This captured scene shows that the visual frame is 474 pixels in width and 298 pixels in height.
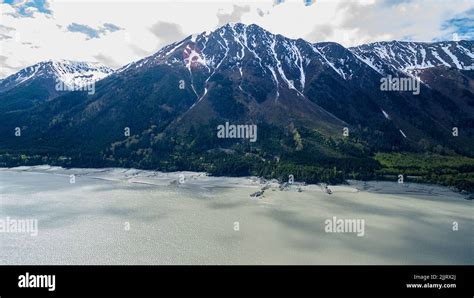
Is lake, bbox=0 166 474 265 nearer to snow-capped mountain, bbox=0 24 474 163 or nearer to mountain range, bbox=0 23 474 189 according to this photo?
mountain range, bbox=0 23 474 189

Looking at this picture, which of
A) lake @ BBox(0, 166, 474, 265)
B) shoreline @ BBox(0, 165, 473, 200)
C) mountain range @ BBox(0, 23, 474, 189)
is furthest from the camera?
mountain range @ BBox(0, 23, 474, 189)

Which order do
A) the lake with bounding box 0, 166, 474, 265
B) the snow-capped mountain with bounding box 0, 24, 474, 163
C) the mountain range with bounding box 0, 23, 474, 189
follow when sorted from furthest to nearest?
the snow-capped mountain with bounding box 0, 24, 474, 163
the mountain range with bounding box 0, 23, 474, 189
the lake with bounding box 0, 166, 474, 265

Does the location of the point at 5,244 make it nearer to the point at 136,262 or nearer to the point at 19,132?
the point at 136,262

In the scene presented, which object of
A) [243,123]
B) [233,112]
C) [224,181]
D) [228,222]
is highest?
[233,112]

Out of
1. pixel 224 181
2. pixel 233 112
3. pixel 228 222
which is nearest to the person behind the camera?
pixel 228 222

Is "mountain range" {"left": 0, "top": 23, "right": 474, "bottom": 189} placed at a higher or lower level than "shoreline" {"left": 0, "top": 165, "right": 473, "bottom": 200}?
higher

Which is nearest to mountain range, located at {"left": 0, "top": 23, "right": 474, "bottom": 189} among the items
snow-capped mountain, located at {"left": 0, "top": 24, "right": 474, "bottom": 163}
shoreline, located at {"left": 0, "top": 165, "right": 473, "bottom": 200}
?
snow-capped mountain, located at {"left": 0, "top": 24, "right": 474, "bottom": 163}

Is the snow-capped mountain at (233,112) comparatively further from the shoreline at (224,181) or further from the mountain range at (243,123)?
the shoreline at (224,181)

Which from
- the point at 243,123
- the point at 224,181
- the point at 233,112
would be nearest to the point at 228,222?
the point at 224,181

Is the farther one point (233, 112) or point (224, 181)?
point (233, 112)

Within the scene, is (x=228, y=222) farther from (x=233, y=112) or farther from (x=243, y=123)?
(x=233, y=112)

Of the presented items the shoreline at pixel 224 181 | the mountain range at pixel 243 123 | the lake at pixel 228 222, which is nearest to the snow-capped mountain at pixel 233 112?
the mountain range at pixel 243 123

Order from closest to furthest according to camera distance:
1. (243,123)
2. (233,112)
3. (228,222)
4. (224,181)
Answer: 1. (228,222)
2. (224,181)
3. (243,123)
4. (233,112)

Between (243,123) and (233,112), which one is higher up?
(233,112)
